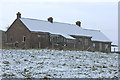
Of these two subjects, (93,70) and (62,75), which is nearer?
(62,75)

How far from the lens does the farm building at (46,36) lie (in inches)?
1586

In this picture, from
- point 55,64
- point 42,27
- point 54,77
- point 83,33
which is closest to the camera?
point 54,77

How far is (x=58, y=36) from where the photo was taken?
42.3m

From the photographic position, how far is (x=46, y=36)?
4153 cm

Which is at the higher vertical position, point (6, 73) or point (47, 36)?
point (47, 36)

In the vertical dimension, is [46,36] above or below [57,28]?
below

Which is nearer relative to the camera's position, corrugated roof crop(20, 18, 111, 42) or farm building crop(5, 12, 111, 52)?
farm building crop(5, 12, 111, 52)

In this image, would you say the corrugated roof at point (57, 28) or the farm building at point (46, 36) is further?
the corrugated roof at point (57, 28)

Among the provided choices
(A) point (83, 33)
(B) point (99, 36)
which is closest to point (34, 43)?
(A) point (83, 33)

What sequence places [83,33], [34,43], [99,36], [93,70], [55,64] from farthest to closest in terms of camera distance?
[99,36] → [83,33] → [34,43] → [55,64] → [93,70]

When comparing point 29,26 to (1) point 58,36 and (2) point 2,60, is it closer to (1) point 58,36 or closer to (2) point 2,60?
(1) point 58,36

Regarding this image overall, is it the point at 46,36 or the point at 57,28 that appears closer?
the point at 46,36

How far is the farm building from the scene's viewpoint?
132ft

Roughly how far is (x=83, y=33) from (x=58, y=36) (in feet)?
26.4
